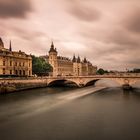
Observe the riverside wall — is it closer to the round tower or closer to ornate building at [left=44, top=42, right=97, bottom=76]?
ornate building at [left=44, top=42, right=97, bottom=76]

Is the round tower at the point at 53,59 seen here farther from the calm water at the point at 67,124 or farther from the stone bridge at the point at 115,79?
the calm water at the point at 67,124

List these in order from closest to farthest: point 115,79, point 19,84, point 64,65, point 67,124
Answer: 1. point 67,124
2. point 19,84
3. point 115,79
4. point 64,65

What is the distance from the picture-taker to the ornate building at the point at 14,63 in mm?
74188

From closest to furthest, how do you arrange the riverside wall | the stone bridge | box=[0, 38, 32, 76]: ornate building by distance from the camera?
the riverside wall < the stone bridge < box=[0, 38, 32, 76]: ornate building

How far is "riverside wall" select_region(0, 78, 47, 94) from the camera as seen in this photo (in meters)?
52.2

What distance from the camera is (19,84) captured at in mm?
60469

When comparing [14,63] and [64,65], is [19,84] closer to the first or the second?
[14,63]

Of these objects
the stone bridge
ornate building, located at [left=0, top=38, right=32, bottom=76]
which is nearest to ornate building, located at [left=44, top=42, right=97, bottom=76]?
ornate building, located at [left=0, top=38, right=32, bottom=76]

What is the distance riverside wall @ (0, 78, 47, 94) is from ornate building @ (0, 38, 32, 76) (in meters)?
11.8

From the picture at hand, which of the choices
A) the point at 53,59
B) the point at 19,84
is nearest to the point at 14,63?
the point at 19,84

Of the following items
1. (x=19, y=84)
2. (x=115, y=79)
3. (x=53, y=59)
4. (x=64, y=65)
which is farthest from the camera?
(x=64, y=65)

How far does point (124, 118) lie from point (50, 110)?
1079 cm

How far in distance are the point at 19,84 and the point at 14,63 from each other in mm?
20202

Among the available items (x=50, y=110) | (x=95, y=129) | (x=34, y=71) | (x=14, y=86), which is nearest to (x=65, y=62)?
(x=34, y=71)
